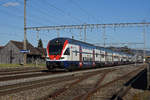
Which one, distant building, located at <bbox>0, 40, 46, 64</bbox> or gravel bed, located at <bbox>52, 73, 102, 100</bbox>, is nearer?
gravel bed, located at <bbox>52, 73, 102, 100</bbox>

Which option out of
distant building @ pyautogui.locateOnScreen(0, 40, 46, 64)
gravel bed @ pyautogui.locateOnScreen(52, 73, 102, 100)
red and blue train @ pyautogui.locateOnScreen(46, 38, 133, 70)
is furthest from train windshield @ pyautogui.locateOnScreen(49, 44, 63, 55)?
distant building @ pyautogui.locateOnScreen(0, 40, 46, 64)

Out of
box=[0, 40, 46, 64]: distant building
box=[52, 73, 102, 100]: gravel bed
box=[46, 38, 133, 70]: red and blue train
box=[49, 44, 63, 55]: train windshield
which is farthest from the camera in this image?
box=[0, 40, 46, 64]: distant building

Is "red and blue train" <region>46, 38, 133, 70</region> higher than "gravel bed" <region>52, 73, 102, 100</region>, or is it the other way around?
"red and blue train" <region>46, 38, 133, 70</region>

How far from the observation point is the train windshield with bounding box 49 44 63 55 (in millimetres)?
20766

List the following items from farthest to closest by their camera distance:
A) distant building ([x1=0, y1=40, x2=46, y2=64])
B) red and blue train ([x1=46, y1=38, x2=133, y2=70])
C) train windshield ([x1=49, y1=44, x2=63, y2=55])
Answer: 1. distant building ([x1=0, y1=40, x2=46, y2=64])
2. train windshield ([x1=49, y1=44, x2=63, y2=55])
3. red and blue train ([x1=46, y1=38, x2=133, y2=70])

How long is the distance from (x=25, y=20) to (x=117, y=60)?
→ 76.2ft

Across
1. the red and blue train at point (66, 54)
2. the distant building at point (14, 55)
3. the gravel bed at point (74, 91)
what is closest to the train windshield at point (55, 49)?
the red and blue train at point (66, 54)

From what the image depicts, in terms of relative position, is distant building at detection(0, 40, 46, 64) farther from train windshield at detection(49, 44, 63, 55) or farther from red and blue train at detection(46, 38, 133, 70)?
train windshield at detection(49, 44, 63, 55)

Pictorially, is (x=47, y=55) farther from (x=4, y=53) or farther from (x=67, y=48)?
(x=4, y=53)

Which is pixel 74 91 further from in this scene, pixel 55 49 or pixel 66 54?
pixel 55 49

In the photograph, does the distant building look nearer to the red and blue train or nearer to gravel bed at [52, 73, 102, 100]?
the red and blue train

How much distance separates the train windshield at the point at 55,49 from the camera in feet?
68.1

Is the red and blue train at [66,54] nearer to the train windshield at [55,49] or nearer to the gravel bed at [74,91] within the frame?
the train windshield at [55,49]

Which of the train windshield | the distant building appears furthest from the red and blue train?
the distant building
